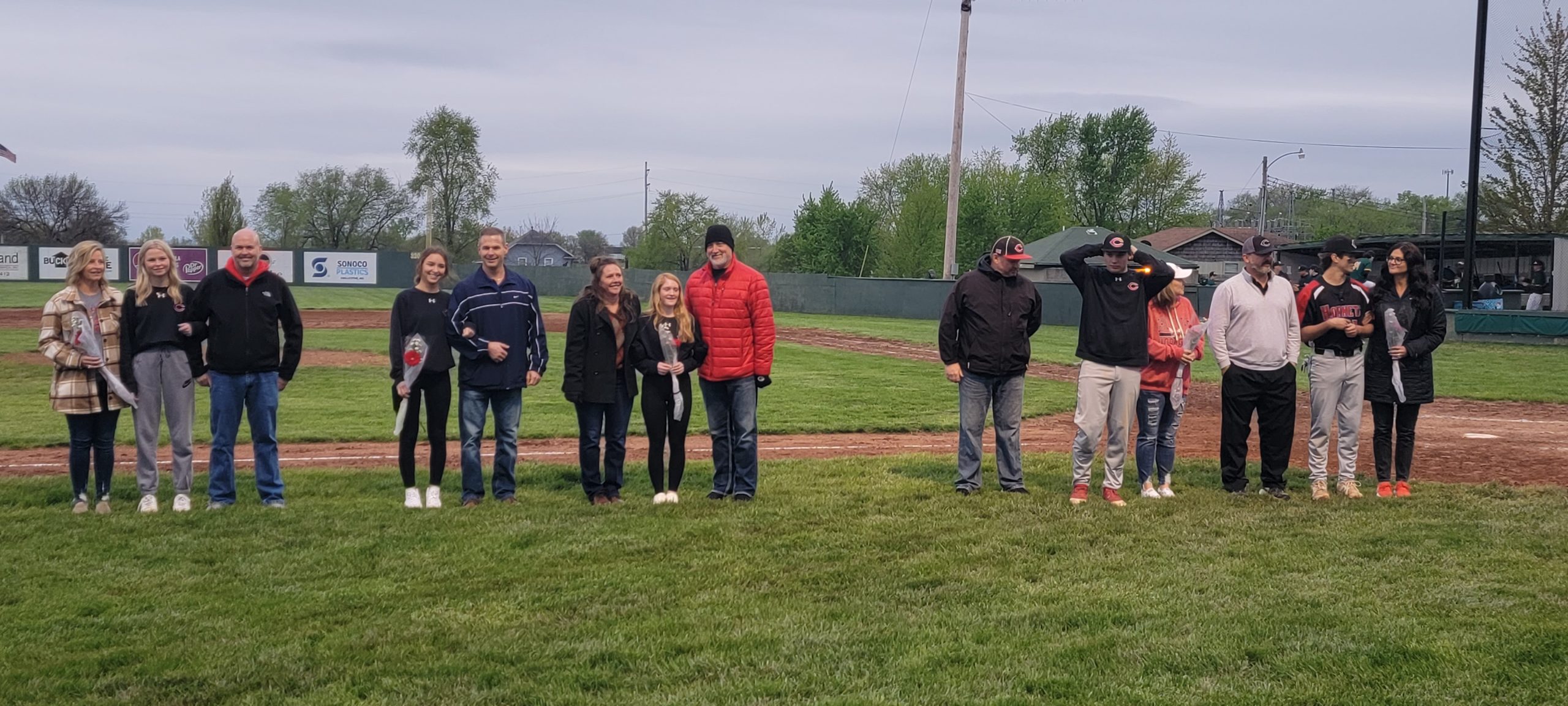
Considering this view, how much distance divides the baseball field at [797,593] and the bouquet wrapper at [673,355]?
0.63 meters

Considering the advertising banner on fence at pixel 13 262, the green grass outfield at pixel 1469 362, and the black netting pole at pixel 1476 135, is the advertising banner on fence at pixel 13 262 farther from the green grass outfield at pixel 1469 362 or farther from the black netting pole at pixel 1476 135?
A: the black netting pole at pixel 1476 135

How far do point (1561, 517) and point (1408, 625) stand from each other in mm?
3135

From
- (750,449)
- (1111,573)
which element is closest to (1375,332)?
(1111,573)

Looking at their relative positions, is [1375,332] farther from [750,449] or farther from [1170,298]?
[750,449]

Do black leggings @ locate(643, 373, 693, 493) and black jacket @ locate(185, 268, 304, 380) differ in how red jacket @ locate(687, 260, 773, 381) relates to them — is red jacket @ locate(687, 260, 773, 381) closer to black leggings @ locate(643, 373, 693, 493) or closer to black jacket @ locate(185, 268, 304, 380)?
black leggings @ locate(643, 373, 693, 493)

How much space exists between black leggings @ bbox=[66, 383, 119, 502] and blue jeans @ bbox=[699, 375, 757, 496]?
11.5ft

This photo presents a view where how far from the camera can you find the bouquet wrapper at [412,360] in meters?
7.48

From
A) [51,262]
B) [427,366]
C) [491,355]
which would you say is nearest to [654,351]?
[491,355]

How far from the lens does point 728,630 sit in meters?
5.01

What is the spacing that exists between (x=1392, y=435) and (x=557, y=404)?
893 cm

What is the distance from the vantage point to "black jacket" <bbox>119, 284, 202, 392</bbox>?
7.38 meters

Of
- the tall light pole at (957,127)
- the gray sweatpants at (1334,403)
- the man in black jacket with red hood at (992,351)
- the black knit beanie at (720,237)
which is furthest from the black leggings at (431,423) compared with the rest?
the tall light pole at (957,127)

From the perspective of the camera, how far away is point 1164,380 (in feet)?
26.5

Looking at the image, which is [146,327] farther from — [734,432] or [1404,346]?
[1404,346]
